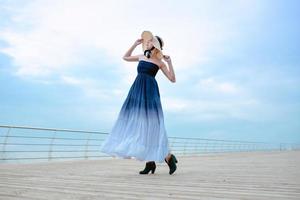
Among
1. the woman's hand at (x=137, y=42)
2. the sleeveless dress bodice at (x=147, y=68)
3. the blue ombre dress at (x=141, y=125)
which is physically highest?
the woman's hand at (x=137, y=42)

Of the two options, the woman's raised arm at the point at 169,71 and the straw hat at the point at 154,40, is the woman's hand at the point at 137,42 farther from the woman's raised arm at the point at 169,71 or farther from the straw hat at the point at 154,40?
the woman's raised arm at the point at 169,71

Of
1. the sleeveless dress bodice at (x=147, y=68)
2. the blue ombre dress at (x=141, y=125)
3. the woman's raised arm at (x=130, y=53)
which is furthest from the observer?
the woman's raised arm at (x=130, y=53)

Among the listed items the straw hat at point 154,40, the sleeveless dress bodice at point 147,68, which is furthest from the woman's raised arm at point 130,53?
the sleeveless dress bodice at point 147,68

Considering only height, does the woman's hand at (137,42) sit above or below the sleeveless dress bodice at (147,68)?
above

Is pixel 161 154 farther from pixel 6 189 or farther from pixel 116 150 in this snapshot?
pixel 6 189

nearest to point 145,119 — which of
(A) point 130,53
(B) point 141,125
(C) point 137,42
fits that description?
(B) point 141,125

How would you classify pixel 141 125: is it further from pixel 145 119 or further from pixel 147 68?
pixel 147 68

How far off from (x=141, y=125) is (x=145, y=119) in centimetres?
10

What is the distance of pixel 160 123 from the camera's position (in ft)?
17.4

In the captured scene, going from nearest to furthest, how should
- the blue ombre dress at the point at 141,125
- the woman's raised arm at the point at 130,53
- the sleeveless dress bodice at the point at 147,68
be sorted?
the blue ombre dress at the point at 141,125, the sleeveless dress bodice at the point at 147,68, the woman's raised arm at the point at 130,53

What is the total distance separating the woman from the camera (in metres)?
5.09

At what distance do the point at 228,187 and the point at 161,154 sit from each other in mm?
1630

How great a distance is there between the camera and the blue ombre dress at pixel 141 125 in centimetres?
507

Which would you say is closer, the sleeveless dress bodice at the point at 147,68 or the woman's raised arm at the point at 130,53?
the sleeveless dress bodice at the point at 147,68
